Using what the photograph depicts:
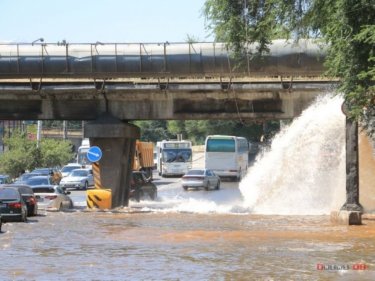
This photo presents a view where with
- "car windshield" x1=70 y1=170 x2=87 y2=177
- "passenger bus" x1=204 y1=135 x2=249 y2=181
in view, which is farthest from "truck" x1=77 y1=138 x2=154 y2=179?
"passenger bus" x1=204 y1=135 x2=249 y2=181

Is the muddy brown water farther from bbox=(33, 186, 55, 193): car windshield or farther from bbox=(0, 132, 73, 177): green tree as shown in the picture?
bbox=(0, 132, 73, 177): green tree

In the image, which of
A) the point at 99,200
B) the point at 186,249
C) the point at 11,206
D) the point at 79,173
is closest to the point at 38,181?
the point at 99,200

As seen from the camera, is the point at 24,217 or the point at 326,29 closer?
the point at 326,29

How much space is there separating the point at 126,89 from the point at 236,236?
1696 cm

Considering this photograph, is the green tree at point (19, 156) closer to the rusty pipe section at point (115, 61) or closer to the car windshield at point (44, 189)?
the rusty pipe section at point (115, 61)

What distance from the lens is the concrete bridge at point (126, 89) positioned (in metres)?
38.5

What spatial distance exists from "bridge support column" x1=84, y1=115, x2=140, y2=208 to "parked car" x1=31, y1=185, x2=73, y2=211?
3347 millimetres

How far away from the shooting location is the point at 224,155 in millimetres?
72000

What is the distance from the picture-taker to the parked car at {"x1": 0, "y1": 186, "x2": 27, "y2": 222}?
28.8 m

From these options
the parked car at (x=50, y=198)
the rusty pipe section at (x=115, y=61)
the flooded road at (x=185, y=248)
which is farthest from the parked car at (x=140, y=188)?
the flooded road at (x=185, y=248)

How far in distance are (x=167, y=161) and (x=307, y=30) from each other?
64.7m

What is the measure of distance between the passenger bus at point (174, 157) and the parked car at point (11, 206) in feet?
168

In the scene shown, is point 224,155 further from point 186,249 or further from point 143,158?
point 186,249

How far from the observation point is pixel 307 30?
1814cm
